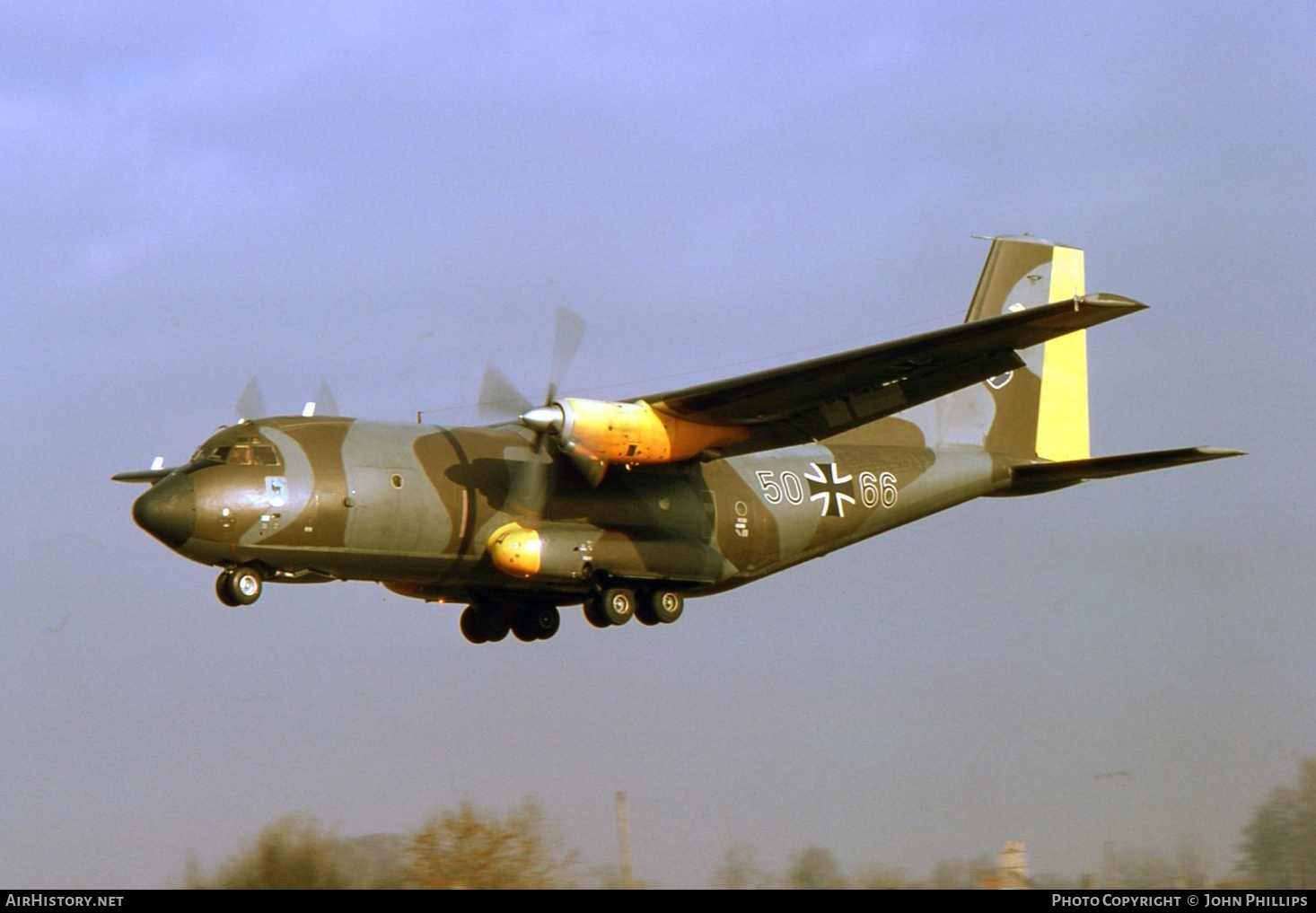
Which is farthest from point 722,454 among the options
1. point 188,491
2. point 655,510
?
point 188,491

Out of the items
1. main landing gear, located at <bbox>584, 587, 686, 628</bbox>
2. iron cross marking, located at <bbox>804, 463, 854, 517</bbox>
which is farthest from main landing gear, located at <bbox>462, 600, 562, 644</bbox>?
iron cross marking, located at <bbox>804, 463, 854, 517</bbox>

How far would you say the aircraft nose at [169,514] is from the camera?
18.8 m

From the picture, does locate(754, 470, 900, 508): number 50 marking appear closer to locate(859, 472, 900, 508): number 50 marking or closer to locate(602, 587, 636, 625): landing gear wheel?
locate(859, 472, 900, 508): number 50 marking

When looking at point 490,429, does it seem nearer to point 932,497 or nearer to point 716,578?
point 716,578

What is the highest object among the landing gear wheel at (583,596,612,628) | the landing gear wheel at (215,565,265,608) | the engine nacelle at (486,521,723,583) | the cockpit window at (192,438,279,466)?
the cockpit window at (192,438,279,466)

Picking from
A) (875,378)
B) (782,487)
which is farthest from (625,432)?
(782,487)

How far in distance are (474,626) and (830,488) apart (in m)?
5.29

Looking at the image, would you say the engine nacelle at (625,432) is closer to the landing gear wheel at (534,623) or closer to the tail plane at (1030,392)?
the landing gear wheel at (534,623)

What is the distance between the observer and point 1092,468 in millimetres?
23906

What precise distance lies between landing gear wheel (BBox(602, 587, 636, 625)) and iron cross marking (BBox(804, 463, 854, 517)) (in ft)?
11.1

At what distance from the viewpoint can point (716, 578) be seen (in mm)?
22484

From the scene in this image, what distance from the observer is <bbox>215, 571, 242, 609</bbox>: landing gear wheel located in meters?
19.4

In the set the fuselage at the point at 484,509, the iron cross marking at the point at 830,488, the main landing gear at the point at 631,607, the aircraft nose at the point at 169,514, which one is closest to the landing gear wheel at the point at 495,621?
the fuselage at the point at 484,509

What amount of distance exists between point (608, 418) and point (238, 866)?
657 cm
